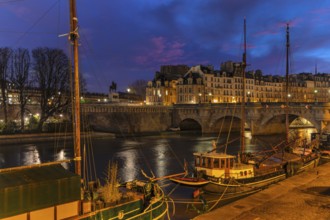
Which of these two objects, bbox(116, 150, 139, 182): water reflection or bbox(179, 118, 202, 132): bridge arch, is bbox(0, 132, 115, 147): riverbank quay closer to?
bbox(116, 150, 139, 182): water reflection

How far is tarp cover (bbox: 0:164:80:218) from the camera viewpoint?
9.38 meters

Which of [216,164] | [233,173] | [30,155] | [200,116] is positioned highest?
[200,116]

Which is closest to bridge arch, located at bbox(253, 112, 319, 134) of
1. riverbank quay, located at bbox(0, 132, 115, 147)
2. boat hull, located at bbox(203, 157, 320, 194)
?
riverbank quay, located at bbox(0, 132, 115, 147)

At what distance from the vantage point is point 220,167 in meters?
21.5

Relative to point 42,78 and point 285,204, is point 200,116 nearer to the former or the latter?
point 42,78

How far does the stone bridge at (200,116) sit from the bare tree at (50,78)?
8.18 meters

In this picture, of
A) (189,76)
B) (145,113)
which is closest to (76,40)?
(145,113)

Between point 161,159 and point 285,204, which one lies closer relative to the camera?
point 285,204

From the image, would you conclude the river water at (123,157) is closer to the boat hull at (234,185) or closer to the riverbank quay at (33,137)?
the riverbank quay at (33,137)

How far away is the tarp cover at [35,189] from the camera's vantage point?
938cm

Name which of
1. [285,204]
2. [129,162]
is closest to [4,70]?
[129,162]

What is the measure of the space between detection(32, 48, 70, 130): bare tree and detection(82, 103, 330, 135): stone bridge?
26.8 ft

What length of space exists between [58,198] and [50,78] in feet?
178

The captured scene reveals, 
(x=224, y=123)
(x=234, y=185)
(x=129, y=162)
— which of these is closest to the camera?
(x=234, y=185)
